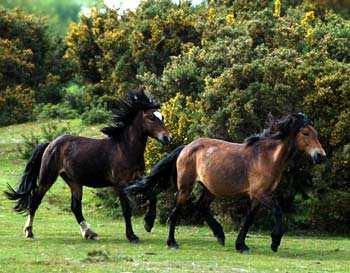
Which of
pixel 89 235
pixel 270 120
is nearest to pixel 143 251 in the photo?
pixel 89 235

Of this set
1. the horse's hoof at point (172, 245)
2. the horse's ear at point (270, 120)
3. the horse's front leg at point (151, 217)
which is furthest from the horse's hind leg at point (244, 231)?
the horse's front leg at point (151, 217)

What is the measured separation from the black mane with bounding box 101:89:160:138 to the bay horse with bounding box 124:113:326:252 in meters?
1.10

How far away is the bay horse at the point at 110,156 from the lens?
60.5ft

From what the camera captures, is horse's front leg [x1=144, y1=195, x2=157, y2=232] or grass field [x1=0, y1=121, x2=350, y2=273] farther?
horse's front leg [x1=144, y1=195, x2=157, y2=232]

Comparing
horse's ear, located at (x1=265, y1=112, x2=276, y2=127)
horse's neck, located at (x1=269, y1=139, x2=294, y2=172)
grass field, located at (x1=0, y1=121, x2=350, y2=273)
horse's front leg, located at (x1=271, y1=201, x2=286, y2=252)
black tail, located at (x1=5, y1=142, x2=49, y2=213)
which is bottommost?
grass field, located at (x1=0, y1=121, x2=350, y2=273)

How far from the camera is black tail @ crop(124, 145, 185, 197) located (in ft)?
60.1

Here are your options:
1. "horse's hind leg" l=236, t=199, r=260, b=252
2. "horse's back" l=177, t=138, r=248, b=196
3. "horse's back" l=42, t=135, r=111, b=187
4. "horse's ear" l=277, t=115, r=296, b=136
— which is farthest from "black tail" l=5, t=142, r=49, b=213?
"horse's ear" l=277, t=115, r=296, b=136

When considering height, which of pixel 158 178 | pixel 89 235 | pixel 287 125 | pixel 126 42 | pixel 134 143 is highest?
pixel 126 42

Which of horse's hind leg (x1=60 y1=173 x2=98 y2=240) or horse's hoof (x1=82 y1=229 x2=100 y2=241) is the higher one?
horse's hind leg (x1=60 y1=173 x2=98 y2=240)

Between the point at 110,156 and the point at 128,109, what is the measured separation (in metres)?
0.98

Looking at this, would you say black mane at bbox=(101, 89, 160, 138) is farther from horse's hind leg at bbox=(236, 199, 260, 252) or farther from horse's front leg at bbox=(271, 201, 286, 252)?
horse's front leg at bbox=(271, 201, 286, 252)

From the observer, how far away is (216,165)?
57.2ft

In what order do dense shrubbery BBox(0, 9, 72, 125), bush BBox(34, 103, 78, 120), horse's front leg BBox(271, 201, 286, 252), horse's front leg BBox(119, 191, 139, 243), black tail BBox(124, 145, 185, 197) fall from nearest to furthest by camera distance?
1. horse's front leg BBox(271, 201, 286, 252)
2. horse's front leg BBox(119, 191, 139, 243)
3. black tail BBox(124, 145, 185, 197)
4. dense shrubbery BBox(0, 9, 72, 125)
5. bush BBox(34, 103, 78, 120)

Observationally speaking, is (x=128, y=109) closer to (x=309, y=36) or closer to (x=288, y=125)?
(x=288, y=125)
